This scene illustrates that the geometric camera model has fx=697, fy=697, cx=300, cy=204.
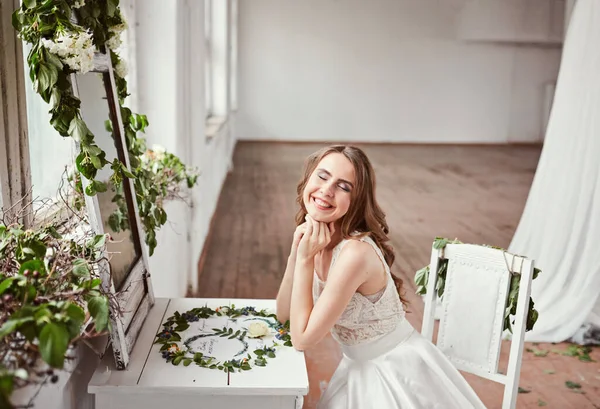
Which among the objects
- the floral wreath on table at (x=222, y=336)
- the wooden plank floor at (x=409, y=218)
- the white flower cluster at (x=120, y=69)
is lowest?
the wooden plank floor at (x=409, y=218)

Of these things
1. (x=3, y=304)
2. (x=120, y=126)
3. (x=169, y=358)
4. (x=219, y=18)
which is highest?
(x=219, y=18)

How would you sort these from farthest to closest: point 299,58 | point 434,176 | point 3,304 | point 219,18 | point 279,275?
point 299,58, point 434,176, point 219,18, point 279,275, point 3,304

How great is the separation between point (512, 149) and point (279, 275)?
9187 millimetres

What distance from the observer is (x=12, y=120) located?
165 centimetres

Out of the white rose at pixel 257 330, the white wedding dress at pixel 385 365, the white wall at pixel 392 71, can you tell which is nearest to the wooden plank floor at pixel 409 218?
the white wall at pixel 392 71

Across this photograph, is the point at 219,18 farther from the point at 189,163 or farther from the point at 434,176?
the point at 189,163

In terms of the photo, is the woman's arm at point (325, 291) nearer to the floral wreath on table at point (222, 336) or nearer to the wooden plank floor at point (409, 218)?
the floral wreath on table at point (222, 336)

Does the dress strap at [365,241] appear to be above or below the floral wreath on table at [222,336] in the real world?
above

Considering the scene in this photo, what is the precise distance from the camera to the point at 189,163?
4004 millimetres

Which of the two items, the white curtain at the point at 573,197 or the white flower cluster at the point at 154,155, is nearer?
the white flower cluster at the point at 154,155

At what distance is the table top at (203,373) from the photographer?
1425mm

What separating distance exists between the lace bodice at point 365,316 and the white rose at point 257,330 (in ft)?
0.60

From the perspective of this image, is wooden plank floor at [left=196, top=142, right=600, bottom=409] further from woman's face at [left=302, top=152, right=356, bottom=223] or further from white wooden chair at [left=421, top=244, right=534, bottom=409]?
woman's face at [left=302, top=152, right=356, bottom=223]

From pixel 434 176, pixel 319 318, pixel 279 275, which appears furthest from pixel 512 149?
pixel 319 318
